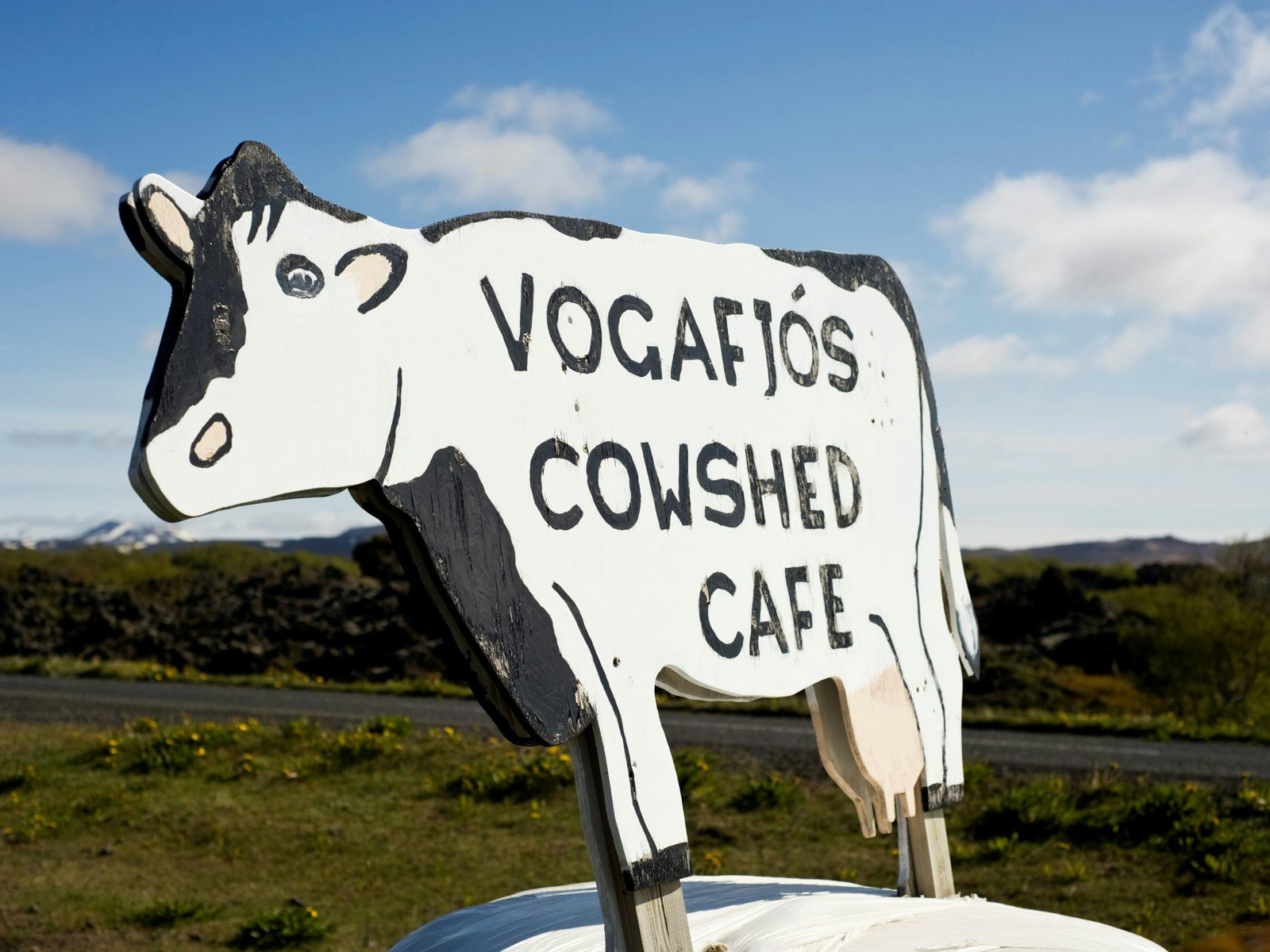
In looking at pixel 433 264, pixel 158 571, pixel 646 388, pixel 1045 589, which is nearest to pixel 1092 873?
pixel 646 388

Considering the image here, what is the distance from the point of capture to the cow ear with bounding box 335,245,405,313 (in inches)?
88.0

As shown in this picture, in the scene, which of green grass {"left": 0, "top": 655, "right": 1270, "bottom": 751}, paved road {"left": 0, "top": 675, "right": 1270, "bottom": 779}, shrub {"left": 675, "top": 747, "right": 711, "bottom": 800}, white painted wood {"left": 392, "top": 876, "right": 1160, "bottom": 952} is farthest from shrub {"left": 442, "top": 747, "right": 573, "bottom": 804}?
white painted wood {"left": 392, "top": 876, "right": 1160, "bottom": 952}

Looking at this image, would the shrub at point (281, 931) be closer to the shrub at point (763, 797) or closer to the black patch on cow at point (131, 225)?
the shrub at point (763, 797)

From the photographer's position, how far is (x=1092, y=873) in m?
5.44

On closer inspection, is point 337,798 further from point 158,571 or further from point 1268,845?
point 158,571

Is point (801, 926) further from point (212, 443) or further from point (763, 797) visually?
point (763, 797)

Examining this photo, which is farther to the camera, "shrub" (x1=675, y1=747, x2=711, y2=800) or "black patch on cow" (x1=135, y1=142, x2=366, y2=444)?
"shrub" (x1=675, y1=747, x2=711, y2=800)

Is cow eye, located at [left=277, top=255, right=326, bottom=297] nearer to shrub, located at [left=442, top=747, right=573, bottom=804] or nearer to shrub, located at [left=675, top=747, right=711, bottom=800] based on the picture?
shrub, located at [left=675, top=747, right=711, bottom=800]

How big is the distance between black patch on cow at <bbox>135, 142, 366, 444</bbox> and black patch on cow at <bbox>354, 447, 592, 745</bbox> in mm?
382

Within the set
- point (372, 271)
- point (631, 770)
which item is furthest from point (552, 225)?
point (631, 770)

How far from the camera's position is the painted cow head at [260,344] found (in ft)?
6.64

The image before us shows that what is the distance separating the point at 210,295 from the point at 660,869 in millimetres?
1516

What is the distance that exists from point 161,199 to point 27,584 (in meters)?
25.8

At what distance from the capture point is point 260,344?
2115 mm
